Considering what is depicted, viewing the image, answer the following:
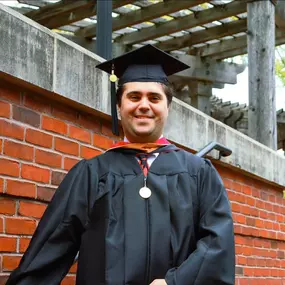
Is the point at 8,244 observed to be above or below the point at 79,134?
below

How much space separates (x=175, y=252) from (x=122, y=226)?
0.22 m

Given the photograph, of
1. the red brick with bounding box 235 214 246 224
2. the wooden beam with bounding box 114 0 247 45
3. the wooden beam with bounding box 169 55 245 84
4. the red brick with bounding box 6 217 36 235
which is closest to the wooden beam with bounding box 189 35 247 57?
the wooden beam with bounding box 169 55 245 84

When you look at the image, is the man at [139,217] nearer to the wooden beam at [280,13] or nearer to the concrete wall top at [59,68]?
the concrete wall top at [59,68]

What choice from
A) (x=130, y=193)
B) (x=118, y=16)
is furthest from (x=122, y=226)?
(x=118, y=16)

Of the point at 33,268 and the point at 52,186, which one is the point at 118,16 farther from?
the point at 33,268

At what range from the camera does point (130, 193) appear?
2588mm

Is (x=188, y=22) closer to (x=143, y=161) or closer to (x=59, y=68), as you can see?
(x=59, y=68)

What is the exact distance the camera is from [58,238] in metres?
2.59

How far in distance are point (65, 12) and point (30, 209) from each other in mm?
4879

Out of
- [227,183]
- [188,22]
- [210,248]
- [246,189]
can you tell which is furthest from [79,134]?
[188,22]

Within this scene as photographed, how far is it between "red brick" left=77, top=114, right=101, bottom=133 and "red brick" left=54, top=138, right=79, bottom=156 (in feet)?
0.43

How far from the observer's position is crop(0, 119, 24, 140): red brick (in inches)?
121

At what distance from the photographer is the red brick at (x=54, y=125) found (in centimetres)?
334

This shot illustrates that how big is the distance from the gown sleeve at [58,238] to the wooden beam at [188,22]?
18.5 feet
